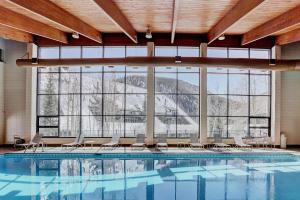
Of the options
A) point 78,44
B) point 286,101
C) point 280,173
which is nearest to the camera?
point 280,173

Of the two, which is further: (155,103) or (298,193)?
(155,103)

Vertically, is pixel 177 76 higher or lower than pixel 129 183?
higher

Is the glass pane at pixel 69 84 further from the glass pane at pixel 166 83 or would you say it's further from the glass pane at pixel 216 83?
the glass pane at pixel 216 83

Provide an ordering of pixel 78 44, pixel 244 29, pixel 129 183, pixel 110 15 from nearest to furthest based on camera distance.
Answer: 1. pixel 110 15
2. pixel 129 183
3. pixel 244 29
4. pixel 78 44

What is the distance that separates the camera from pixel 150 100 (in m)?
11.9

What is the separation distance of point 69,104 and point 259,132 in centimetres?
838

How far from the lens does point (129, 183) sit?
7.28 m

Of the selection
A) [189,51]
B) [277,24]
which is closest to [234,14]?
[277,24]

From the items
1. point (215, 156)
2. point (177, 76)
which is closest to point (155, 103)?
point (177, 76)

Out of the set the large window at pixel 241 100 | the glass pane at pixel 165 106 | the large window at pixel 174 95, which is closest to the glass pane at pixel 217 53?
the large window at pixel 241 100

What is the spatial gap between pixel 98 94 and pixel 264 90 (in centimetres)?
729

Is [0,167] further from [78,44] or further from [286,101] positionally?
[286,101]

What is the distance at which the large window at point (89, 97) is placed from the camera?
12695 millimetres

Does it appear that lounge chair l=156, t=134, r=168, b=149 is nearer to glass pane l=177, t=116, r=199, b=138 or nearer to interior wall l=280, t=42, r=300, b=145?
glass pane l=177, t=116, r=199, b=138
